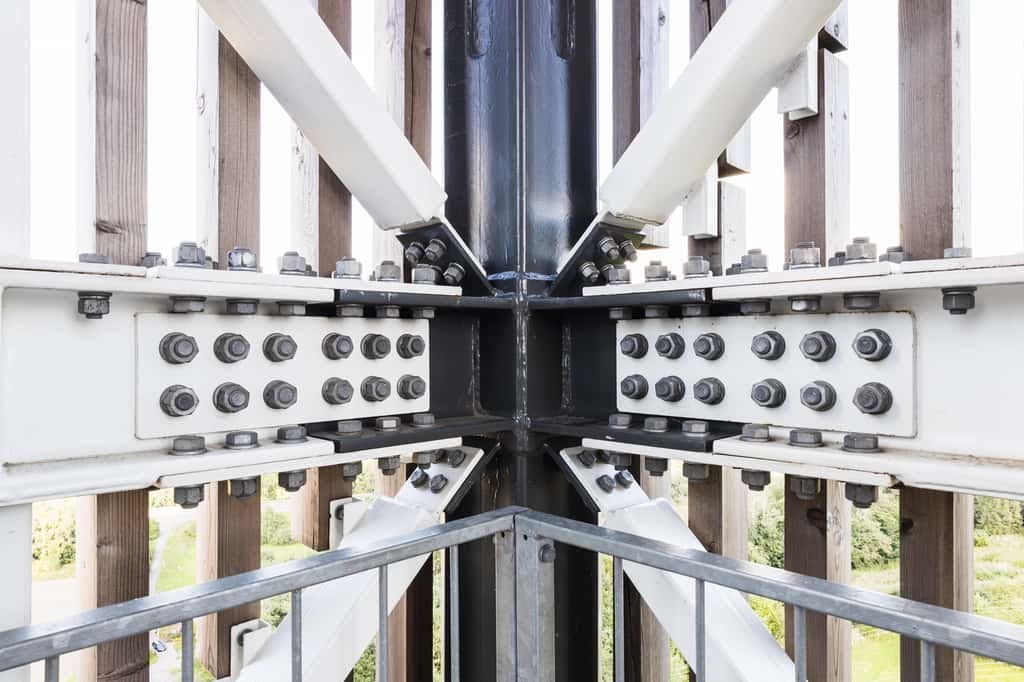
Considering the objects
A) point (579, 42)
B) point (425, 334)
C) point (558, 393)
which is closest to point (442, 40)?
point (579, 42)

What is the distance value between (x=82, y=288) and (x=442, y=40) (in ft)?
4.17

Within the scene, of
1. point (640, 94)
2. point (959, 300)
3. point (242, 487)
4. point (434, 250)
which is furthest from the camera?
point (640, 94)

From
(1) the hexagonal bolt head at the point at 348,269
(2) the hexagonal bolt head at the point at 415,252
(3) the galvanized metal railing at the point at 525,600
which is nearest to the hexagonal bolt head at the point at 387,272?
(1) the hexagonal bolt head at the point at 348,269

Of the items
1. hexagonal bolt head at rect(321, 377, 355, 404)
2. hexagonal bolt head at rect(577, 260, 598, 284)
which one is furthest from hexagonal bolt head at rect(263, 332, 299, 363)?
hexagonal bolt head at rect(577, 260, 598, 284)

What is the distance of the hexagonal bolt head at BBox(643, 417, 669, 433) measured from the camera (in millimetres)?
1539

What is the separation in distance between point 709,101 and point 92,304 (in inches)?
54.2

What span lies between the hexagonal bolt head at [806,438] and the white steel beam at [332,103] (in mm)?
1029

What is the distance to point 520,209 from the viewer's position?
5.71 ft

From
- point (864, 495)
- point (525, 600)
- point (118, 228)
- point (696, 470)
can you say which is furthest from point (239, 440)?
point (864, 495)

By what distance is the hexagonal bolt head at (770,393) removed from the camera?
4.49 feet

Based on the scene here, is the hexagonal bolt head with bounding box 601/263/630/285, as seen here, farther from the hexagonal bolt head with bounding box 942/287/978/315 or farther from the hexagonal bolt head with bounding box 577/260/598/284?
the hexagonal bolt head with bounding box 942/287/978/315

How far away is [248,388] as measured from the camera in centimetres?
135

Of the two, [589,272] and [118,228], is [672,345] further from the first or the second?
[118,228]

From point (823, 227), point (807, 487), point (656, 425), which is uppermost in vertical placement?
point (823, 227)
